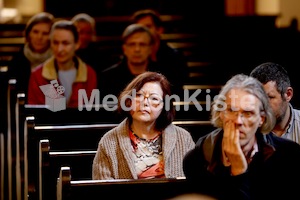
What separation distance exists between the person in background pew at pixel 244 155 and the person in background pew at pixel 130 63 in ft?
8.36

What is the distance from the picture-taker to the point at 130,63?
575cm

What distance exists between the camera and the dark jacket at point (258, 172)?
3029mm

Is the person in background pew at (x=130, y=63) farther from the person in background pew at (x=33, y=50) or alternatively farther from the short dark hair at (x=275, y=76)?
the short dark hair at (x=275, y=76)

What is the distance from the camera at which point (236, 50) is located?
928 cm

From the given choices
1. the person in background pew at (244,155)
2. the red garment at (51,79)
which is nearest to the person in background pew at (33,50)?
the red garment at (51,79)

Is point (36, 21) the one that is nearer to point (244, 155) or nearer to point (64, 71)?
point (64, 71)

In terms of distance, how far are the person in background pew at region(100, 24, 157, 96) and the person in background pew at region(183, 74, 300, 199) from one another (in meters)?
2.55

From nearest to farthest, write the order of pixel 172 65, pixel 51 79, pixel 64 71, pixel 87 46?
pixel 51 79
pixel 64 71
pixel 172 65
pixel 87 46

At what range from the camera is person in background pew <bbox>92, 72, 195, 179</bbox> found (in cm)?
363

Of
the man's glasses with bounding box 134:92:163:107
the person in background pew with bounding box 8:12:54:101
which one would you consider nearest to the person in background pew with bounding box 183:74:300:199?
the man's glasses with bounding box 134:92:163:107

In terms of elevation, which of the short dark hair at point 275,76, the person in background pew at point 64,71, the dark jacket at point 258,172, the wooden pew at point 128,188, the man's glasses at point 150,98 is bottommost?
the wooden pew at point 128,188

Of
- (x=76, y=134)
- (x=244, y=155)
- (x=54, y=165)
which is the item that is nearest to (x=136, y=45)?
(x=76, y=134)

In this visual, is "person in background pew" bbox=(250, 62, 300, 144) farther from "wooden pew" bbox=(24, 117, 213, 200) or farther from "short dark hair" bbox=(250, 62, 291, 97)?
"wooden pew" bbox=(24, 117, 213, 200)

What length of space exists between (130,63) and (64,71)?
1.72 feet
